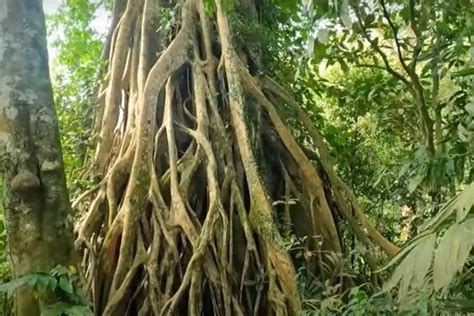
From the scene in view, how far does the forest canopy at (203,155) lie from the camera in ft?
6.23

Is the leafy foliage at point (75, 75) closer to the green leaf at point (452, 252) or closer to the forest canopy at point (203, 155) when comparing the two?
the forest canopy at point (203, 155)

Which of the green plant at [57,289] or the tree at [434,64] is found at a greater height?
the tree at [434,64]

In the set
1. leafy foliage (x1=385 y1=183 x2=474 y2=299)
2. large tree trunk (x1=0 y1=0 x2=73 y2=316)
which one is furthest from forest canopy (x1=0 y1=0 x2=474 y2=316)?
leafy foliage (x1=385 y1=183 x2=474 y2=299)

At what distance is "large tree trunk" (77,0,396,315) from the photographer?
2.57m

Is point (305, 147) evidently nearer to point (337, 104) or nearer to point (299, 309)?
point (337, 104)

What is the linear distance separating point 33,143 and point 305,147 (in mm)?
1806

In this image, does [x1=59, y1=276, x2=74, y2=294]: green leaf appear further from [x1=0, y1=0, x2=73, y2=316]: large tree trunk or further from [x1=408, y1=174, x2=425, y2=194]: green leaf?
[x1=408, y1=174, x2=425, y2=194]: green leaf

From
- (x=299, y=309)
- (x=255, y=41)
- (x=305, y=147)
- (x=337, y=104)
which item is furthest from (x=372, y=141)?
(x=299, y=309)

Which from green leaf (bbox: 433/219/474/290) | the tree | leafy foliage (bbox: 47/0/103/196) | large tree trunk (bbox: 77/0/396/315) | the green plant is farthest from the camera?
leafy foliage (bbox: 47/0/103/196)

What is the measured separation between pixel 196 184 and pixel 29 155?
1.12 metres

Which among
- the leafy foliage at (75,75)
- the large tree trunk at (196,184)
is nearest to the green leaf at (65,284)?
the large tree trunk at (196,184)

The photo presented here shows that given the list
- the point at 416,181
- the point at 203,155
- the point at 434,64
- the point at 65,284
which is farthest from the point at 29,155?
the point at 434,64

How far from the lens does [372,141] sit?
4113 millimetres

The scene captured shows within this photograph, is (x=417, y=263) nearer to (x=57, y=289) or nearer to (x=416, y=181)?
(x=57, y=289)
